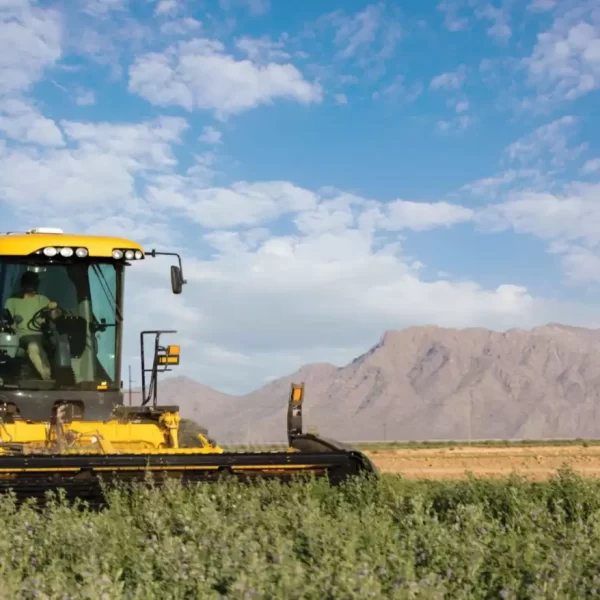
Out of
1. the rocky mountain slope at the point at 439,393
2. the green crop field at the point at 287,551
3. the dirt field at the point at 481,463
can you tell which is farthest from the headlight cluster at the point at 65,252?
the rocky mountain slope at the point at 439,393

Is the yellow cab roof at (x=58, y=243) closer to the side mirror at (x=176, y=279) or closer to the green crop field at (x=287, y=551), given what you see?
the side mirror at (x=176, y=279)

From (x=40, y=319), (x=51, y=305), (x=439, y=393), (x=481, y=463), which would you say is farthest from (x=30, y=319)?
(x=439, y=393)

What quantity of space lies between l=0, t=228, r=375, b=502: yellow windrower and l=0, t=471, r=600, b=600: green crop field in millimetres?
2192

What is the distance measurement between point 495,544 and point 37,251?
7000mm

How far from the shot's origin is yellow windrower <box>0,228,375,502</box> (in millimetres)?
10398

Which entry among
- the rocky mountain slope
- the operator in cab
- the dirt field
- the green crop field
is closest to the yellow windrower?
the operator in cab

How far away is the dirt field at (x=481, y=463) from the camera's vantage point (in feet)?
72.2

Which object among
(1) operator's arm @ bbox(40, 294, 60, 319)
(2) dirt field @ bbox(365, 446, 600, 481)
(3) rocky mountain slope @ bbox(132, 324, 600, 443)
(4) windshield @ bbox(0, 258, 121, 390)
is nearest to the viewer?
(4) windshield @ bbox(0, 258, 121, 390)

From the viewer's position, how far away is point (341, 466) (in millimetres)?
9805

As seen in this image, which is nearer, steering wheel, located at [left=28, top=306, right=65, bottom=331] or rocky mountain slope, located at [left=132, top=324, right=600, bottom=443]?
steering wheel, located at [left=28, top=306, right=65, bottom=331]

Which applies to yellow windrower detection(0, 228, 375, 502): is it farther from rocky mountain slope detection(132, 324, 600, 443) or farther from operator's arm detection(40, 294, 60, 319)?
rocky mountain slope detection(132, 324, 600, 443)

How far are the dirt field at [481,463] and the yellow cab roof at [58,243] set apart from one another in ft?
36.7

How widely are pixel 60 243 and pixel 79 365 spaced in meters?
1.44

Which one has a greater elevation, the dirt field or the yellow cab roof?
the yellow cab roof
